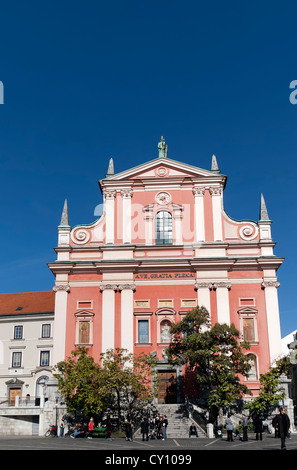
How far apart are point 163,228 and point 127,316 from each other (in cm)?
742

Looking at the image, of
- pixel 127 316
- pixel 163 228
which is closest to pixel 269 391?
pixel 127 316

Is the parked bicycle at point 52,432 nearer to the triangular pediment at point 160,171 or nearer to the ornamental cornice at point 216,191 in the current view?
the triangular pediment at point 160,171

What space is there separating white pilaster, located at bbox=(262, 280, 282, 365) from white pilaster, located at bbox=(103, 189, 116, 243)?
12001 mm

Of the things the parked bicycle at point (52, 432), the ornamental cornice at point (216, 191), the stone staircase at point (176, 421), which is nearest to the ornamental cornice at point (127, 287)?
the stone staircase at point (176, 421)

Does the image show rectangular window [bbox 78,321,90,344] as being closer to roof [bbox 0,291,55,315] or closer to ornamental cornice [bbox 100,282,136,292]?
ornamental cornice [bbox 100,282,136,292]

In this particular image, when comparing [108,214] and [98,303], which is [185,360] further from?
[108,214]

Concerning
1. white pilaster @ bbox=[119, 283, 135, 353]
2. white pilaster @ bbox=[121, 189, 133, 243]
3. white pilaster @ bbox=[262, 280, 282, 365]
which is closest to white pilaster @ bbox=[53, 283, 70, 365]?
white pilaster @ bbox=[119, 283, 135, 353]

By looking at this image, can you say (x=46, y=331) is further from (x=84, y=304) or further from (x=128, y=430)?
(x=128, y=430)

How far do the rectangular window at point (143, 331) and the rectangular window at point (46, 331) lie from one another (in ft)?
56.3

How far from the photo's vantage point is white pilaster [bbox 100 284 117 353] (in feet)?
119

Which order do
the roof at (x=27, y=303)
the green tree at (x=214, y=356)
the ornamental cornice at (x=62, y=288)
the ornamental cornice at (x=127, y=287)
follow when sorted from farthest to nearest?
the roof at (x=27, y=303)
the ornamental cornice at (x=62, y=288)
the ornamental cornice at (x=127, y=287)
the green tree at (x=214, y=356)

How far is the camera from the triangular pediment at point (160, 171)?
4034 centimetres

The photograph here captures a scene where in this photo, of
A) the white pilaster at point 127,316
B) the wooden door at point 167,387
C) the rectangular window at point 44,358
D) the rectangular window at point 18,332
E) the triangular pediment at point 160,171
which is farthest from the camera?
the rectangular window at point 18,332

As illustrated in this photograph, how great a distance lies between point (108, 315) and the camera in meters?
36.9
